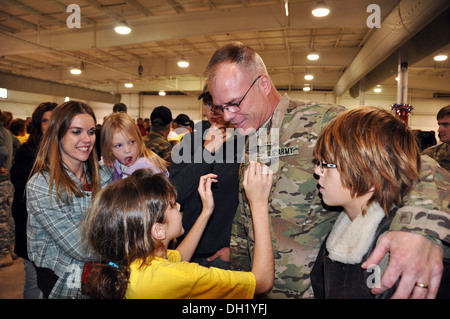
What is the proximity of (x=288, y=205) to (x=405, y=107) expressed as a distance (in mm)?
4327

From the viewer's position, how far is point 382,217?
3.38 ft

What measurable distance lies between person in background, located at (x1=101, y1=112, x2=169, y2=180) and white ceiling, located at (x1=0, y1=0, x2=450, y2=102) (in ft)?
11.7

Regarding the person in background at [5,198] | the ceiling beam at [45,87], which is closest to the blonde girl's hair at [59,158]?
the person in background at [5,198]

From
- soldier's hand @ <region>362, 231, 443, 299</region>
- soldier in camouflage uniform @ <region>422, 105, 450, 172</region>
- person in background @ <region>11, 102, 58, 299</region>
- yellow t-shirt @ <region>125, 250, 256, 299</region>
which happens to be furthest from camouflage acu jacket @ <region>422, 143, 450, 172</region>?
person in background @ <region>11, 102, 58, 299</region>

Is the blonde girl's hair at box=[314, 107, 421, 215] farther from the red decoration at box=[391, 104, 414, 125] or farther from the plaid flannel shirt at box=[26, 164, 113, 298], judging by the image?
the red decoration at box=[391, 104, 414, 125]

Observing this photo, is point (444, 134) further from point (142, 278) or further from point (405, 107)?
point (142, 278)

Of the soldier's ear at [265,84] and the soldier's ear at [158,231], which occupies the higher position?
the soldier's ear at [265,84]

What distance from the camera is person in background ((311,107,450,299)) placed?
102 cm

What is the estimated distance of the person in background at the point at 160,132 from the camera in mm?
3523

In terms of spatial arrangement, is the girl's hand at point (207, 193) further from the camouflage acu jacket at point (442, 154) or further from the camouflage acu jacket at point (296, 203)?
the camouflage acu jacket at point (442, 154)

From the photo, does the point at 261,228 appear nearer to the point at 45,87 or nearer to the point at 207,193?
the point at 207,193

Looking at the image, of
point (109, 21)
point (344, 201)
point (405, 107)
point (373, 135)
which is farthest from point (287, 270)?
point (109, 21)

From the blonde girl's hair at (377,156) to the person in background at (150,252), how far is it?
33 cm

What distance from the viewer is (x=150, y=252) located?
4.24ft
